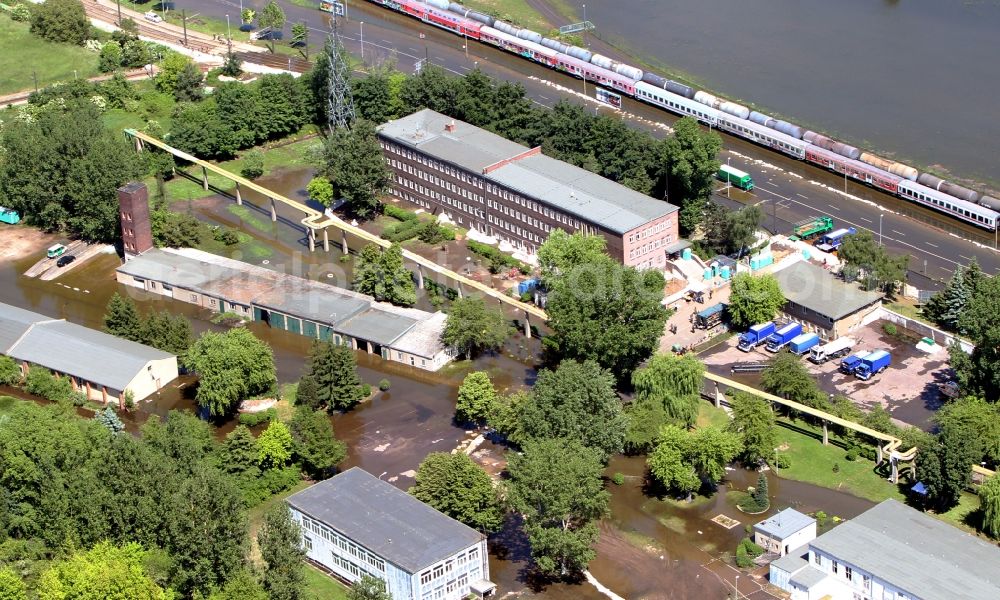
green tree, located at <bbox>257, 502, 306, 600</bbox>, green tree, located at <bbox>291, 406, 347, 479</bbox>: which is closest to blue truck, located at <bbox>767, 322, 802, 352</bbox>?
green tree, located at <bbox>291, 406, 347, 479</bbox>

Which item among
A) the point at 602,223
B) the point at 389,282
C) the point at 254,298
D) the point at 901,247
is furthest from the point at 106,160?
Result: the point at 901,247

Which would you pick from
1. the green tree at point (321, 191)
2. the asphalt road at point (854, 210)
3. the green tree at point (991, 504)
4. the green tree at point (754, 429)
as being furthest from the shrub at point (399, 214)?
the green tree at point (991, 504)

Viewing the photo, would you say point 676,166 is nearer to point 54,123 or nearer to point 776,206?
point 776,206

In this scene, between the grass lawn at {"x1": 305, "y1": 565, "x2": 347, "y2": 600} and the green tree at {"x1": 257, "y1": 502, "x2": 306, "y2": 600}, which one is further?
the grass lawn at {"x1": 305, "y1": 565, "x2": 347, "y2": 600}

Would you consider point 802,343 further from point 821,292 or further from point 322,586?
point 322,586

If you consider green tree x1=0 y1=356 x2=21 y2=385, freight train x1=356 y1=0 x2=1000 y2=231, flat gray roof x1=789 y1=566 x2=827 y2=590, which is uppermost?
freight train x1=356 y1=0 x2=1000 y2=231

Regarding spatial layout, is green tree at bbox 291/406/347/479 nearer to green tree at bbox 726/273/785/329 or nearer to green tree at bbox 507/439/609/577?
green tree at bbox 507/439/609/577

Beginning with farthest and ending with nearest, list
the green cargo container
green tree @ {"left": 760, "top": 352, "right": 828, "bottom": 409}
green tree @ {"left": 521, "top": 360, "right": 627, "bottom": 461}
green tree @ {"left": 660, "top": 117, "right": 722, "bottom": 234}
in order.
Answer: the green cargo container < green tree @ {"left": 660, "top": 117, "right": 722, "bottom": 234} < green tree @ {"left": 760, "top": 352, "right": 828, "bottom": 409} < green tree @ {"left": 521, "top": 360, "right": 627, "bottom": 461}
